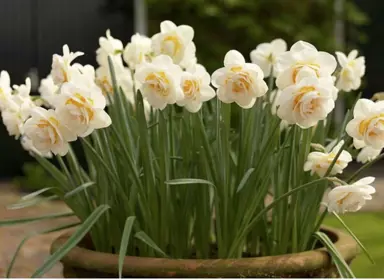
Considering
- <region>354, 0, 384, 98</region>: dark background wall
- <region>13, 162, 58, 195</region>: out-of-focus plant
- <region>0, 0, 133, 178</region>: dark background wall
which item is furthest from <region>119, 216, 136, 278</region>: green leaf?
<region>354, 0, 384, 98</region>: dark background wall

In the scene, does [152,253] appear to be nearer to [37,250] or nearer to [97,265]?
[97,265]

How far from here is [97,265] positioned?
0.66m

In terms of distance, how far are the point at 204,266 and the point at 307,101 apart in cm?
18

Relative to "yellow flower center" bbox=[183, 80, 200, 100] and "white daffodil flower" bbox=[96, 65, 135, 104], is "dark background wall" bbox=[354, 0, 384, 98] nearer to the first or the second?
"white daffodil flower" bbox=[96, 65, 135, 104]

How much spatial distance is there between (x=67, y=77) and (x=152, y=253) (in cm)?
20

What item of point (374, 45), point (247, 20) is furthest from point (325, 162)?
point (374, 45)

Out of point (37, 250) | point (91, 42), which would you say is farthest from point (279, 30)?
point (37, 250)

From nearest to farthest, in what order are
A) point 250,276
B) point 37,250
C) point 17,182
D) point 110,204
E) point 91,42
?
point 250,276 → point 110,204 → point 37,250 → point 17,182 → point 91,42

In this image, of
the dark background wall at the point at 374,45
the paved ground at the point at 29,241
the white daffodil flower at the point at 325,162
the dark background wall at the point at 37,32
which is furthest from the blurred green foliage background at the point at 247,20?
the white daffodil flower at the point at 325,162

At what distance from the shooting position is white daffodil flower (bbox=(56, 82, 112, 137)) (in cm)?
59

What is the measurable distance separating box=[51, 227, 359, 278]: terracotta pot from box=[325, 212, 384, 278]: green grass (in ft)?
1.47

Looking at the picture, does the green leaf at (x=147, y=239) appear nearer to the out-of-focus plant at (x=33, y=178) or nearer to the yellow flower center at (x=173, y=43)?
the yellow flower center at (x=173, y=43)

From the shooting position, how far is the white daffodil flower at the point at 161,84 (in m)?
0.62

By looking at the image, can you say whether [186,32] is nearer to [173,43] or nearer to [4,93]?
[173,43]
